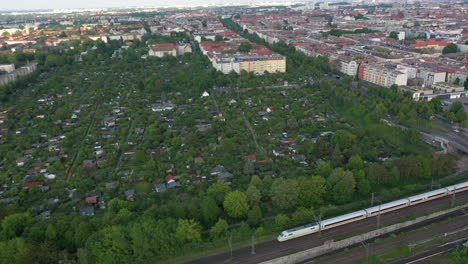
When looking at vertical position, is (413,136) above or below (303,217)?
above

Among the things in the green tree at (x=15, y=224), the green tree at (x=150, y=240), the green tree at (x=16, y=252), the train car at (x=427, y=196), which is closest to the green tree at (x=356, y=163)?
the train car at (x=427, y=196)

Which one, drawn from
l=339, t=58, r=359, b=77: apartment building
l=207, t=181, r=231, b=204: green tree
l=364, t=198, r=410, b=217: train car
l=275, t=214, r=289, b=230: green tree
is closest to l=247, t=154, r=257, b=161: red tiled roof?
l=207, t=181, r=231, b=204: green tree

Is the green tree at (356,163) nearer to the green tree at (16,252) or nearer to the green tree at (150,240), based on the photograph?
the green tree at (150,240)

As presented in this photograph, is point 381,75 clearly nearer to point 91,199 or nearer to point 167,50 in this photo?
point 91,199

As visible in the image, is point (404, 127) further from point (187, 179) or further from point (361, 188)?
point (187, 179)

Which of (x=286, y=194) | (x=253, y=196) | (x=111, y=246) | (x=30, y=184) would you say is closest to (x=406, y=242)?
(x=286, y=194)

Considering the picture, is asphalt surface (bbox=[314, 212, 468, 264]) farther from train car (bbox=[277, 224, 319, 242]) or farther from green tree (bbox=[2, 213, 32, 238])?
green tree (bbox=[2, 213, 32, 238])
